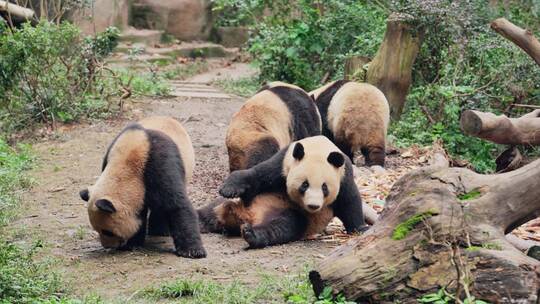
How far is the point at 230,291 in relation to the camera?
5.52 m

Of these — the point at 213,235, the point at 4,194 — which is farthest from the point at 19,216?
the point at 213,235

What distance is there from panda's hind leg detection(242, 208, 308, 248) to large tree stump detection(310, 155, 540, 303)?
1933 mm

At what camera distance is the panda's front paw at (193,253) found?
660cm

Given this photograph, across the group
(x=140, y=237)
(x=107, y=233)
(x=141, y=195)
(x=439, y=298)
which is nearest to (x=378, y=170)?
(x=140, y=237)

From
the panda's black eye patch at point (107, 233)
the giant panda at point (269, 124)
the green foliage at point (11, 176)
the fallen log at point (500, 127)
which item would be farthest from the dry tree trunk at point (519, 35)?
the green foliage at point (11, 176)

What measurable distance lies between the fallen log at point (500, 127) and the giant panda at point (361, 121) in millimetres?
3867

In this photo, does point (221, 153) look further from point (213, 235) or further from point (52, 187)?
point (213, 235)

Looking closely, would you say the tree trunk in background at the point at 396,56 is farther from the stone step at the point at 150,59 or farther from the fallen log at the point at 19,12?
the stone step at the point at 150,59

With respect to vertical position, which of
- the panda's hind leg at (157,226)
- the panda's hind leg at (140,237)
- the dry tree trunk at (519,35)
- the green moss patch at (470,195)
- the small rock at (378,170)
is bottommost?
the small rock at (378,170)

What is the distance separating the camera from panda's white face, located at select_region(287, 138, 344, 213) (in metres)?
6.77

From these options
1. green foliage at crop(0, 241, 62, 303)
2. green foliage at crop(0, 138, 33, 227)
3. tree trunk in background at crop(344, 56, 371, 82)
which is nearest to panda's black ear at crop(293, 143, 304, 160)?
green foliage at crop(0, 241, 62, 303)

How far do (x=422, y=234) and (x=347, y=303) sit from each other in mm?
630

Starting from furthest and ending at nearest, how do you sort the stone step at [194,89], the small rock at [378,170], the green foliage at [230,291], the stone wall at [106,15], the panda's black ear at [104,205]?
1. the stone wall at [106,15]
2. the stone step at [194,89]
3. the small rock at [378,170]
4. the panda's black ear at [104,205]
5. the green foliage at [230,291]

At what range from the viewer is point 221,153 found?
36.2ft
